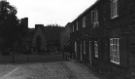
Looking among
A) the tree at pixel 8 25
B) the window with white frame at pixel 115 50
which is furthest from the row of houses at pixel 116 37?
the tree at pixel 8 25

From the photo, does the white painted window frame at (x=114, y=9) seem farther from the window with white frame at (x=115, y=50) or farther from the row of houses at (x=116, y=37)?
the window with white frame at (x=115, y=50)

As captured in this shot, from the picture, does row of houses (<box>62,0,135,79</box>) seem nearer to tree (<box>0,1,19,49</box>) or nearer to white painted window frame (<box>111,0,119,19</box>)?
white painted window frame (<box>111,0,119,19</box>)

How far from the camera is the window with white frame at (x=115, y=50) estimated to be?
994 centimetres

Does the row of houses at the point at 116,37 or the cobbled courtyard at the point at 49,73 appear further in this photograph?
the cobbled courtyard at the point at 49,73

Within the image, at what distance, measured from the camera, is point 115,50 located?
411 inches

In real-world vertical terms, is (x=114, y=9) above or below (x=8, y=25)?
below

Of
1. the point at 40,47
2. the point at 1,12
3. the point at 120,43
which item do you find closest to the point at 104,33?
the point at 120,43

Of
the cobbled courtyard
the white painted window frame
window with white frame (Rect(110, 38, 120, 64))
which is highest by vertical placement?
the white painted window frame

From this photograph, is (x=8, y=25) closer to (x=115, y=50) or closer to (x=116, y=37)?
(x=115, y=50)

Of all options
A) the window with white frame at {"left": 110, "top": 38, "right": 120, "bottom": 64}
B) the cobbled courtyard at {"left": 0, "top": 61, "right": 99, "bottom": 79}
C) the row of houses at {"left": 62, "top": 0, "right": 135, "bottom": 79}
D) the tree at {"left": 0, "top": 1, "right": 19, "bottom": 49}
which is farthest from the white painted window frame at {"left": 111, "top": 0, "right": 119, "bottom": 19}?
the tree at {"left": 0, "top": 1, "right": 19, "bottom": 49}

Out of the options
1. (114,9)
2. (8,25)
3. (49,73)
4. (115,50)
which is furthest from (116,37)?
(8,25)

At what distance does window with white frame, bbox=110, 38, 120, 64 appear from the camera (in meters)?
9.94

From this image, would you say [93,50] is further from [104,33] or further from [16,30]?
[16,30]

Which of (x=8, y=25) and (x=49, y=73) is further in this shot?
(x=8, y=25)
